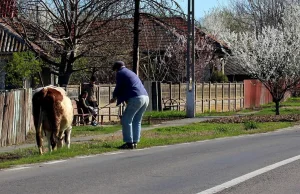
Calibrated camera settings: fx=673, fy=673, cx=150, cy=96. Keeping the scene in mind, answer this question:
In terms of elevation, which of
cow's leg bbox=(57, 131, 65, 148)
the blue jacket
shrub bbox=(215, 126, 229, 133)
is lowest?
shrub bbox=(215, 126, 229, 133)

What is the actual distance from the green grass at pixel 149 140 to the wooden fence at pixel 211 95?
9119 millimetres

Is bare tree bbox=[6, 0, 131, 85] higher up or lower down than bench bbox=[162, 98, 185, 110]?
higher up

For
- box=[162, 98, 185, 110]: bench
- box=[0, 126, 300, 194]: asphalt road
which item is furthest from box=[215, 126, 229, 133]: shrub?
box=[162, 98, 185, 110]: bench

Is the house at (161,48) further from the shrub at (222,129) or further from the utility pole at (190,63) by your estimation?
the shrub at (222,129)

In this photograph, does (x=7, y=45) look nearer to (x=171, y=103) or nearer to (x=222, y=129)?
(x=171, y=103)

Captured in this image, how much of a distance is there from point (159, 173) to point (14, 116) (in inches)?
309

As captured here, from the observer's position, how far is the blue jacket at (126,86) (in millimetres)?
14711

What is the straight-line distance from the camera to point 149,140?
1747cm

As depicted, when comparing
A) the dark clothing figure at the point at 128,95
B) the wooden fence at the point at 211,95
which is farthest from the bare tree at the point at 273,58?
the dark clothing figure at the point at 128,95

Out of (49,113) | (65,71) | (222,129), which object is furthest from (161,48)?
(49,113)

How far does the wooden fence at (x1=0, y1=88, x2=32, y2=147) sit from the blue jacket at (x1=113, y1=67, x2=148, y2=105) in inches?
149

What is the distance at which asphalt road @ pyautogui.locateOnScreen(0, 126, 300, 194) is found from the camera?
962 centimetres

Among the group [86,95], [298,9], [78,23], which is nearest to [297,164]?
[86,95]

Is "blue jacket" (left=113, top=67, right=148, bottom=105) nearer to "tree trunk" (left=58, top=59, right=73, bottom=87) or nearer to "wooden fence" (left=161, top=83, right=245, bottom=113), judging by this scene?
"tree trunk" (left=58, top=59, right=73, bottom=87)
